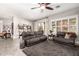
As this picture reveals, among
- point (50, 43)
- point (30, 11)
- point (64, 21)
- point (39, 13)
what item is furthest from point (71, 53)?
point (30, 11)

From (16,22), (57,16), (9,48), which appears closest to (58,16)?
(57,16)

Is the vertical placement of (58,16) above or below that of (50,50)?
above

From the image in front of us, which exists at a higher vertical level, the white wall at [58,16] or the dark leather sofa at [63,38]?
the white wall at [58,16]

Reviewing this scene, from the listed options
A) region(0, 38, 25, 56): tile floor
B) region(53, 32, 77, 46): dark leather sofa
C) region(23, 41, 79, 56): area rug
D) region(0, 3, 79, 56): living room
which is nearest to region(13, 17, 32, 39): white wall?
region(0, 3, 79, 56): living room

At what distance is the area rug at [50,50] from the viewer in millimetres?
2330

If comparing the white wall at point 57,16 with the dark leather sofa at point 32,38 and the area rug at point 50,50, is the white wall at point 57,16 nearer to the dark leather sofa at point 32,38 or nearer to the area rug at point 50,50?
the dark leather sofa at point 32,38

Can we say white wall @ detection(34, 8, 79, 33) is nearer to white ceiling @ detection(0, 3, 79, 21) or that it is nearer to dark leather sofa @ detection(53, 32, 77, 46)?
white ceiling @ detection(0, 3, 79, 21)

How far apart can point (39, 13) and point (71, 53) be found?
1.07m

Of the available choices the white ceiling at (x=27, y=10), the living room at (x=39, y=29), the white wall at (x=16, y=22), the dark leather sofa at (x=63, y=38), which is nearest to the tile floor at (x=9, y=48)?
the living room at (x=39, y=29)

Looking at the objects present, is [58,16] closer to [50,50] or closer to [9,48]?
[50,50]

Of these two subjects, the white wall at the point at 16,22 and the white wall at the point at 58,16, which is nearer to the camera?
the white wall at the point at 58,16

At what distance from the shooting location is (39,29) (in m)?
2.47

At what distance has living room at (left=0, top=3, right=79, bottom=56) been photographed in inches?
91.0

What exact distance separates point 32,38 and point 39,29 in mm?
248
